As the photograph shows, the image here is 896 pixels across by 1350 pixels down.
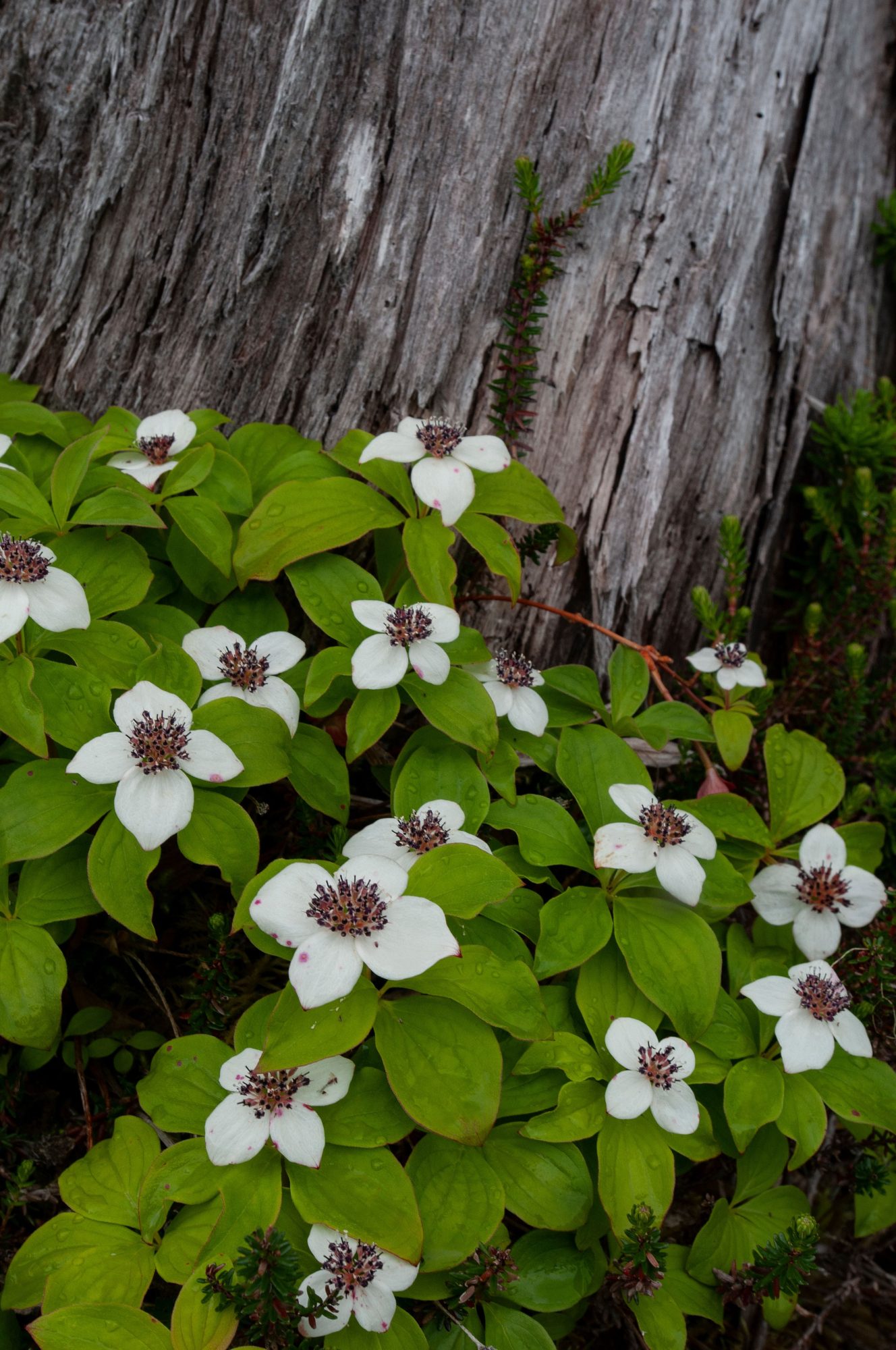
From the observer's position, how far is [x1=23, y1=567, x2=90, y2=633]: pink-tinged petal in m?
1.95

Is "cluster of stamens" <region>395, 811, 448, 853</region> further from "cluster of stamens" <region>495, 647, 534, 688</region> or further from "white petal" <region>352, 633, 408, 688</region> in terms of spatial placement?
"cluster of stamens" <region>495, 647, 534, 688</region>

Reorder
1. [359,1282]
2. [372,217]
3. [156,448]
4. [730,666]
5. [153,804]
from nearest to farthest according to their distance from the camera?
[359,1282], [153,804], [156,448], [730,666], [372,217]

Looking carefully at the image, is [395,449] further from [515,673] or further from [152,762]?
[152,762]

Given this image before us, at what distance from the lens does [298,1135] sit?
67.1 inches

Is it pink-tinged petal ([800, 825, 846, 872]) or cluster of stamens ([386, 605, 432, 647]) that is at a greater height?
cluster of stamens ([386, 605, 432, 647])

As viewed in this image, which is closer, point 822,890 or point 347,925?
point 347,925

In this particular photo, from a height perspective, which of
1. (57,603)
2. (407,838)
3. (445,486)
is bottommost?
(407,838)

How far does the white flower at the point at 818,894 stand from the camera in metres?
2.28

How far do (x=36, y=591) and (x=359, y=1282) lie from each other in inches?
58.1

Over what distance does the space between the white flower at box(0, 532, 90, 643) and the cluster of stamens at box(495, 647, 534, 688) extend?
38.5 inches

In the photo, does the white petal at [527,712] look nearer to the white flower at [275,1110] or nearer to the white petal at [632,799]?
the white petal at [632,799]

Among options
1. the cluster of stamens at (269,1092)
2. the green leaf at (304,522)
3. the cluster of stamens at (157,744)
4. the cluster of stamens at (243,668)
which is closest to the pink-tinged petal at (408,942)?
the cluster of stamens at (269,1092)

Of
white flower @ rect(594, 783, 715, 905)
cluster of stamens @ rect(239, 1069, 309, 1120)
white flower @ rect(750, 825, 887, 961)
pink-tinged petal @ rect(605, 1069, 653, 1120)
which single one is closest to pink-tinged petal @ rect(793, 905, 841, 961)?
white flower @ rect(750, 825, 887, 961)

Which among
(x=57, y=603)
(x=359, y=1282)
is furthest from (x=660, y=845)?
(x=57, y=603)
